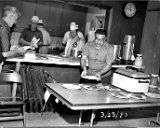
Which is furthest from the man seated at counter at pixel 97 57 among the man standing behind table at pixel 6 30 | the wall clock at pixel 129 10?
the wall clock at pixel 129 10

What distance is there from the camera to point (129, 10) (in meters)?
7.05

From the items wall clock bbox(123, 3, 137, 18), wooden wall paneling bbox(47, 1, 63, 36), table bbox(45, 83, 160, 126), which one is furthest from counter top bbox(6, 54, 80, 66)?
wooden wall paneling bbox(47, 1, 63, 36)

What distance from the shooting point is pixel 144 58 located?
7773 mm

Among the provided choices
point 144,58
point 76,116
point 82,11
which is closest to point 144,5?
point 144,58

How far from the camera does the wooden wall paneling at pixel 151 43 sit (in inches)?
289

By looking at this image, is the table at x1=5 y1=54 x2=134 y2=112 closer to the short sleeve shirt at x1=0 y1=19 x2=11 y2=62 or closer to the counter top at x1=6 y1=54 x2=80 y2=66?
the counter top at x1=6 y1=54 x2=80 y2=66

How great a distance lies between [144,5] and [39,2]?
363 cm

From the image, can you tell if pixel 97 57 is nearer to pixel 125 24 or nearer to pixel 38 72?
pixel 38 72

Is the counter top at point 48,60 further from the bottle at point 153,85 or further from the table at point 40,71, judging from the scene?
the bottle at point 153,85

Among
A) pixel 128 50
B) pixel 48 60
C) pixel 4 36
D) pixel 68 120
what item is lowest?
pixel 68 120

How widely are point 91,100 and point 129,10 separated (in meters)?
4.58

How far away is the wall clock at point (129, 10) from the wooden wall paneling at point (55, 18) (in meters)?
2.97

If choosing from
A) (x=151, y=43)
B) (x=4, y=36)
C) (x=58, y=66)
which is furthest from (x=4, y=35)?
(x=151, y=43)

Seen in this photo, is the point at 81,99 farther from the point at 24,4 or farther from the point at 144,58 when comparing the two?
the point at 24,4
